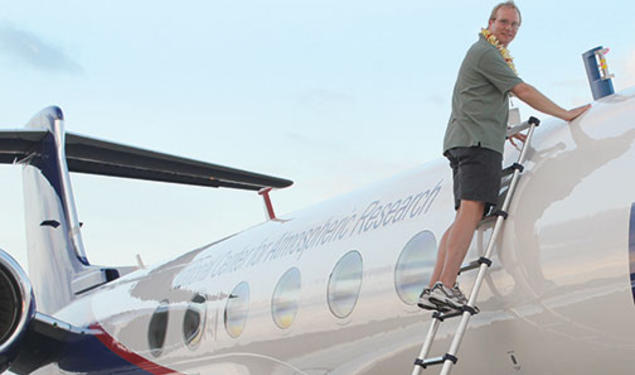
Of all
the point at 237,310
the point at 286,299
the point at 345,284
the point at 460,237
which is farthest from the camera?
the point at 237,310

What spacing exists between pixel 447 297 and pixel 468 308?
0.14 metres

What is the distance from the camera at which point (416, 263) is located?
16.3 ft

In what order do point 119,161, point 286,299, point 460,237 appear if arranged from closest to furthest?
point 460,237 → point 286,299 → point 119,161

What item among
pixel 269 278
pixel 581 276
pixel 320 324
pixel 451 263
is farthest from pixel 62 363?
pixel 581 276

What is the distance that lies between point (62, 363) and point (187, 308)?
2.65m

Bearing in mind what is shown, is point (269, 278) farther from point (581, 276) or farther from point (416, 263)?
point (581, 276)

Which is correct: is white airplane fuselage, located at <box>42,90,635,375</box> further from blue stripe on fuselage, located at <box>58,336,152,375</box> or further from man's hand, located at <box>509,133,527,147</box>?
blue stripe on fuselage, located at <box>58,336,152,375</box>

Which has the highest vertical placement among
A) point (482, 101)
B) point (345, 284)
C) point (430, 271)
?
point (482, 101)

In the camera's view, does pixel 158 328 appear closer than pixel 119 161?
Yes

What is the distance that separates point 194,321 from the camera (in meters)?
7.51

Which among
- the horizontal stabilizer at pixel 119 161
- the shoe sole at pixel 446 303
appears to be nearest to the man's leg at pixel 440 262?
the shoe sole at pixel 446 303

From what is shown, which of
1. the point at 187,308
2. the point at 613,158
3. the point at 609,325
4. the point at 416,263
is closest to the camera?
the point at 609,325

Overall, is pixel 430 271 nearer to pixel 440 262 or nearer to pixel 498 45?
pixel 440 262

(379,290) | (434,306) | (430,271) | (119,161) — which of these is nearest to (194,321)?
(379,290)
